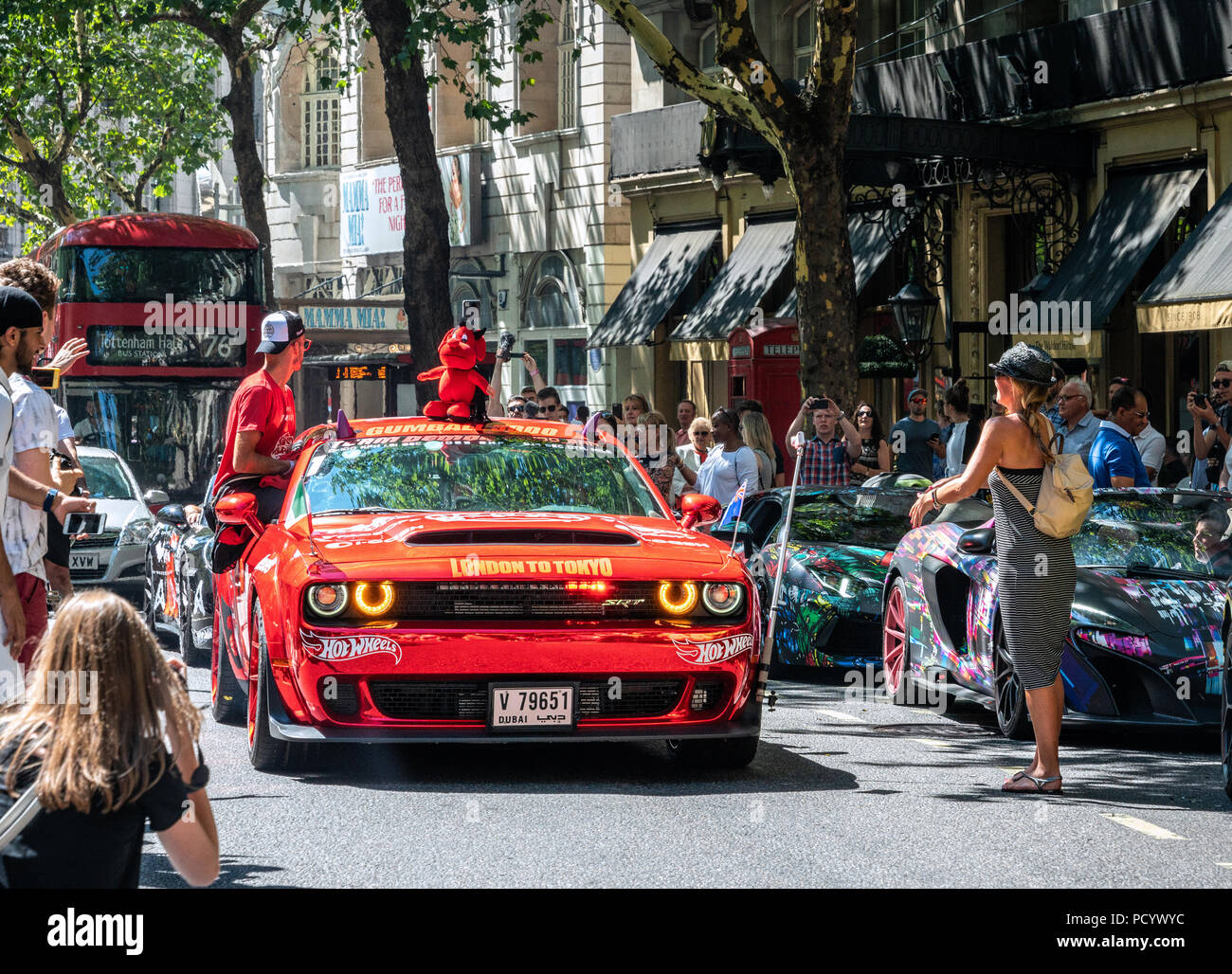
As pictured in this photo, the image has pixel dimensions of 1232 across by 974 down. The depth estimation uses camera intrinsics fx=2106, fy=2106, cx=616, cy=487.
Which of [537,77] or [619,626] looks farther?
[537,77]

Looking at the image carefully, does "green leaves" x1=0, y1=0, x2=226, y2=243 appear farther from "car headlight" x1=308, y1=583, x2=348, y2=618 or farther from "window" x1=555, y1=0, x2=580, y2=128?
"car headlight" x1=308, y1=583, x2=348, y2=618

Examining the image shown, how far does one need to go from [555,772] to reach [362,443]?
181cm

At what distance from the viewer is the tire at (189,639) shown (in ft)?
44.7

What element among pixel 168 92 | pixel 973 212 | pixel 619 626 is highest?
pixel 168 92

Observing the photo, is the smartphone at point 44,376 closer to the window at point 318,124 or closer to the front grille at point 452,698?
the front grille at point 452,698

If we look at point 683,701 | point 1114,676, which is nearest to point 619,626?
point 683,701

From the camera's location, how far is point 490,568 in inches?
317

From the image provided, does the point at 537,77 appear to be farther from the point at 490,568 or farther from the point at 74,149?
the point at 490,568

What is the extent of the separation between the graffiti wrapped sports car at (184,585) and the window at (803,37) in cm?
1745

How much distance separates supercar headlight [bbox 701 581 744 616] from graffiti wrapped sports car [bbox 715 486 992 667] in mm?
3819

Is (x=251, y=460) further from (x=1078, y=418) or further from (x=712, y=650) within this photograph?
(x=1078, y=418)

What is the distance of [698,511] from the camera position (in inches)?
363
